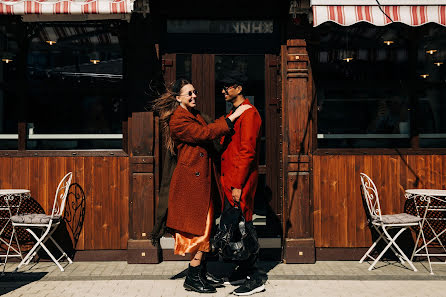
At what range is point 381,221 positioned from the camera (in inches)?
248

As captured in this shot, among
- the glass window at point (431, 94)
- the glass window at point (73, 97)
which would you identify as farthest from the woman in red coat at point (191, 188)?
the glass window at point (431, 94)

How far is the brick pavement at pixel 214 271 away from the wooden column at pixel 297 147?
473mm

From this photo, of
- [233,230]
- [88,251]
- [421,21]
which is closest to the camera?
[233,230]

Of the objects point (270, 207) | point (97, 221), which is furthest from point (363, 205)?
point (97, 221)

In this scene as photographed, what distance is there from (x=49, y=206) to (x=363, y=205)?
4.11 metres

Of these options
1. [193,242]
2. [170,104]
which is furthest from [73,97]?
[193,242]

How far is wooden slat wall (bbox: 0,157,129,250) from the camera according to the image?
6.87 metres

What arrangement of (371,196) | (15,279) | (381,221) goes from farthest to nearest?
(371,196) < (381,221) < (15,279)

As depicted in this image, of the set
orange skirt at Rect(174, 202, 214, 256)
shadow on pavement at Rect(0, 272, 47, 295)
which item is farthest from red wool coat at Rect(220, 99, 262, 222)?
shadow on pavement at Rect(0, 272, 47, 295)

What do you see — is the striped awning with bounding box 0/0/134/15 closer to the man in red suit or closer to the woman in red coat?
the woman in red coat

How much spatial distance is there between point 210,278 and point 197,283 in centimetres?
41

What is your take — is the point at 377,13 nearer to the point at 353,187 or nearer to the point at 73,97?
the point at 353,187

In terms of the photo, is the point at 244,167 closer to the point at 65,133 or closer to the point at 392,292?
the point at 392,292

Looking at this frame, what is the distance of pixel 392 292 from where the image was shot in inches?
215
